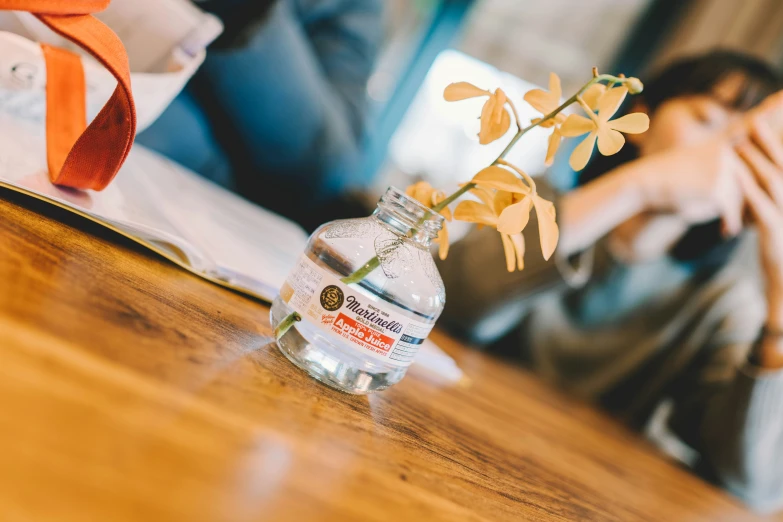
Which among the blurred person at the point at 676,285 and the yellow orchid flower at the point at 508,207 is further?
the blurred person at the point at 676,285

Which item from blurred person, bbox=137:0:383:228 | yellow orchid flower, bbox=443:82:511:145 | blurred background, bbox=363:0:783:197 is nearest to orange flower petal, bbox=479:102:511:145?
yellow orchid flower, bbox=443:82:511:145

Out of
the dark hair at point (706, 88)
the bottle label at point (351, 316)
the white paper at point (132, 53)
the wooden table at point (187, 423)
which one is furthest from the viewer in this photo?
the dark hair at point (706, 88)

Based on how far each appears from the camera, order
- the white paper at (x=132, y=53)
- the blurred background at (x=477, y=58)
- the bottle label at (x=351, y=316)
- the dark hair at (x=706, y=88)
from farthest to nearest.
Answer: the blurred background at (x=477, y=58), the dark hair at (x=706, y=88), the white paper at (x=132, y=53), the bottle label at (x=351, y=316)

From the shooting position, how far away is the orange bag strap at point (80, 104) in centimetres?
33

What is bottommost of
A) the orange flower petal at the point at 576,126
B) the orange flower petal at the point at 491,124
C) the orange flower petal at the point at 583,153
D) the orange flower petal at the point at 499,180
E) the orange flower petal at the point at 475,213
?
the orange flower petal at the point at 475,213

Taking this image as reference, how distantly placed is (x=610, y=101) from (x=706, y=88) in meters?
1.02

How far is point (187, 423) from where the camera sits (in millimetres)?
198

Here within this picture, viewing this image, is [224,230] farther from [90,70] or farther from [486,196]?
[486,196]

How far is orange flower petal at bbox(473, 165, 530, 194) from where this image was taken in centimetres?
32

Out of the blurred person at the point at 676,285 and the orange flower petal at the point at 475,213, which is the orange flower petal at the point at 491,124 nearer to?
the orange flower petal at the point at 475,213

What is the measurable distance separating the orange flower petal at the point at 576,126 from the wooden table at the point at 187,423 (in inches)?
7.9

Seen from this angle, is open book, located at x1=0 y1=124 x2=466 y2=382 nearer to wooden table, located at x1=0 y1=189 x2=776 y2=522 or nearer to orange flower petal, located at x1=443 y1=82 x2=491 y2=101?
wooden table, located at x1=0 y1=189 x2=776 y2=522

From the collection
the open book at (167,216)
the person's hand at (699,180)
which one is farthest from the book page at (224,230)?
the person's hand at (699,180)

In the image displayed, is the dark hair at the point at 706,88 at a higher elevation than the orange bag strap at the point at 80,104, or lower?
higher
